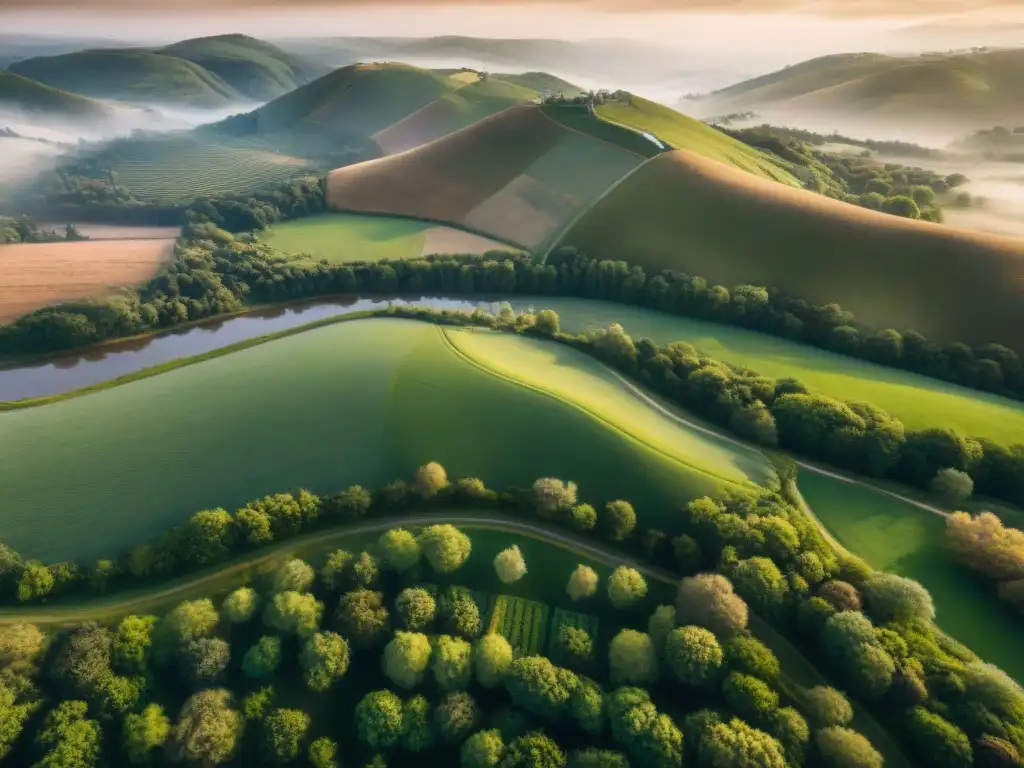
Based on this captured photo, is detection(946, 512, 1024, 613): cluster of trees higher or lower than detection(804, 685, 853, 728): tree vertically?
higher

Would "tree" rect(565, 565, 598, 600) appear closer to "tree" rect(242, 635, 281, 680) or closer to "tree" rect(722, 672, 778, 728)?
"tree" rect(722, 672, 778, 728)

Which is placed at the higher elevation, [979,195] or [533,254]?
[979,195]

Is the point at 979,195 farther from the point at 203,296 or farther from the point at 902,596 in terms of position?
the point at 203,296

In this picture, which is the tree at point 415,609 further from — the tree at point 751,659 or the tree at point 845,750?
the tree at point 845,750

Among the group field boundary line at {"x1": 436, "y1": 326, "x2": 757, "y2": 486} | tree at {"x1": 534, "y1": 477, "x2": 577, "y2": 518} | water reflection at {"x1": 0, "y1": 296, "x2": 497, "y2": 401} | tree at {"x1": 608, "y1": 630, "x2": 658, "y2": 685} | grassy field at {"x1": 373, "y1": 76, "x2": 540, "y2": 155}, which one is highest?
grassy field at {"x1": 373, "y1": 76, "x2": 540, "y2": 155}

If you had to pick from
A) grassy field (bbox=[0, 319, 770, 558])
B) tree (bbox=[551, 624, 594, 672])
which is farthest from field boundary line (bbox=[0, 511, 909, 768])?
tree (bbox=[551, 624, 594, 672])

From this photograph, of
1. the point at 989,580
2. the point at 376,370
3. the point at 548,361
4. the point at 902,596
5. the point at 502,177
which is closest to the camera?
the point at 902,596

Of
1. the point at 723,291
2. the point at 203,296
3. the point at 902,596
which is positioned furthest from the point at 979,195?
the point at 203,296
